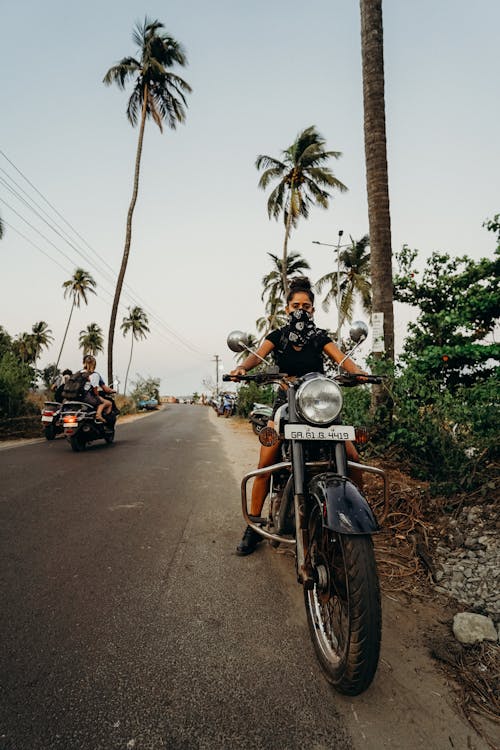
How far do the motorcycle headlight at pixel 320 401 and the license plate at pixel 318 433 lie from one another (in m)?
0.06

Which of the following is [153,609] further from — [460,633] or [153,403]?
[153,403]

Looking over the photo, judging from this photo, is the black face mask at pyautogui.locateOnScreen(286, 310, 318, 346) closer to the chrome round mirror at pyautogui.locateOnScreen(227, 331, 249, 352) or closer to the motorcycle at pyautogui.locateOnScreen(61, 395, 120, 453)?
the chrome round mirror at pyautogui.locateOnScreen(227, 331, 249, 352)

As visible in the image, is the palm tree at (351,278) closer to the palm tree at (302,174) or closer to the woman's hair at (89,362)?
the palm tree at (302,174)

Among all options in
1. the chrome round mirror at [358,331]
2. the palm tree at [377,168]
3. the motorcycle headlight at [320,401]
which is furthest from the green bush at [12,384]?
the motorcycle headlight at [320,401]

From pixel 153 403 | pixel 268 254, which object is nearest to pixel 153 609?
pixel 268 254

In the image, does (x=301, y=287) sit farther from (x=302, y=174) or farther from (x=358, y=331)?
(x=302, y=174)

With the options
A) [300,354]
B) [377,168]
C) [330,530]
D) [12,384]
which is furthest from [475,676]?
[12,384]

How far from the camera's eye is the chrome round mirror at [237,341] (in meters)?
2.51

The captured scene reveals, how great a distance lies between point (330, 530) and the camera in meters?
1.83

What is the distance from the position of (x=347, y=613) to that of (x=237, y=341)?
5.19ft

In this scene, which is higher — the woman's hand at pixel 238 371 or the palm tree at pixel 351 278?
the palm tree at pixel 351 278

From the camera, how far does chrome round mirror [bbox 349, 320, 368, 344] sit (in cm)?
253

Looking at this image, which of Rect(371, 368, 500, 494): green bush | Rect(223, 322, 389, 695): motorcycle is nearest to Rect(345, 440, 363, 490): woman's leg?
Rect(223, 322, 389, 695): motorcycle

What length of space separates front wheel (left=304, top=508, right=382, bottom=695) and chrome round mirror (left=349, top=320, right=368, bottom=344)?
115 centimetres
